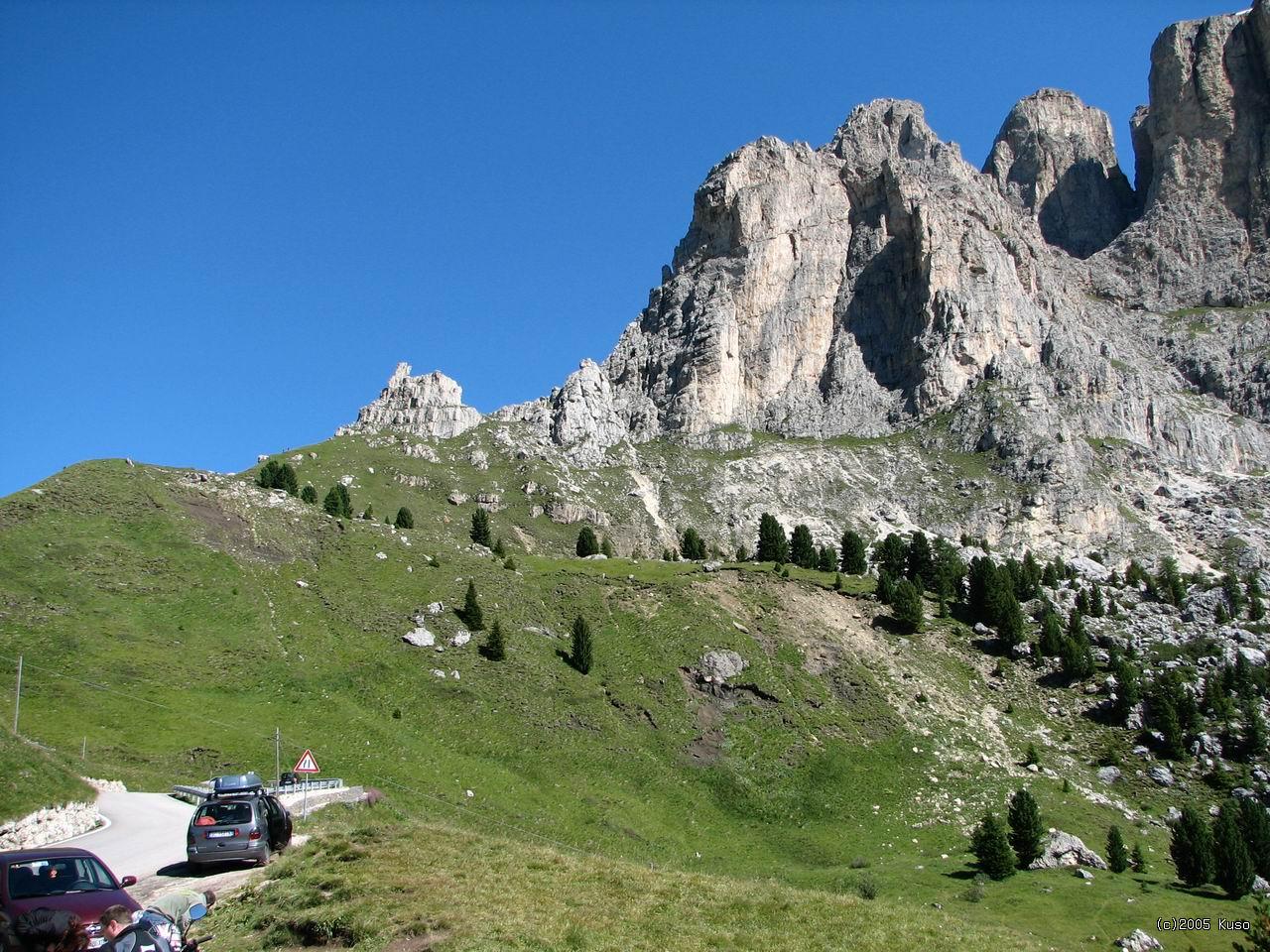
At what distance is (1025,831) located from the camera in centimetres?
5059

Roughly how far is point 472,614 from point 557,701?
1082cm

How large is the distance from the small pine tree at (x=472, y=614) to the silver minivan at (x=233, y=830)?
4566 centimetres

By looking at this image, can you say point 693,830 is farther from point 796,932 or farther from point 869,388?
point 869,388

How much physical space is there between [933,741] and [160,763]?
168 ft

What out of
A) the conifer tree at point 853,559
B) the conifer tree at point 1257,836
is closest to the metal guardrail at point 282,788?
the conifer tree at point 1257,836

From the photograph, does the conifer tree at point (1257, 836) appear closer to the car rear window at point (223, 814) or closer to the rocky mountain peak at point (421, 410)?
the car rear window at point (223, 814)

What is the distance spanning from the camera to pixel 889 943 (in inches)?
819

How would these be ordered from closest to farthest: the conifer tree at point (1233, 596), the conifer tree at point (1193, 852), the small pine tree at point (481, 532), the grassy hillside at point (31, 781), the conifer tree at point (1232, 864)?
the grassy hillside at point (31, 781) → the conifer tree at point (1232, 864) → the conifer tree at point (1193, 852) → the conifer tree at point (1233, 596) → the small pine tree at point (481, 532)

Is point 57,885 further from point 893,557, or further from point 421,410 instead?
point 421,410

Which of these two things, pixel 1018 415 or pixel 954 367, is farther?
pixel 954 367

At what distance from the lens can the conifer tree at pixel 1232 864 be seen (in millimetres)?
47250

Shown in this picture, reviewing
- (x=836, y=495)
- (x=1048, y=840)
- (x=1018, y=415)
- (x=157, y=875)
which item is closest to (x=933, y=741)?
(x=1048, y=840)

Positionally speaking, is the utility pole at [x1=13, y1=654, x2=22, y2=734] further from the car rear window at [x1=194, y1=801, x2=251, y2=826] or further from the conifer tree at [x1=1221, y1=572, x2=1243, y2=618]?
the conifer tree at [x1=1221, y1=572, x2=1243, y2=618]

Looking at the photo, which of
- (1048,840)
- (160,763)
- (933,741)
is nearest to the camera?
(160,763)
